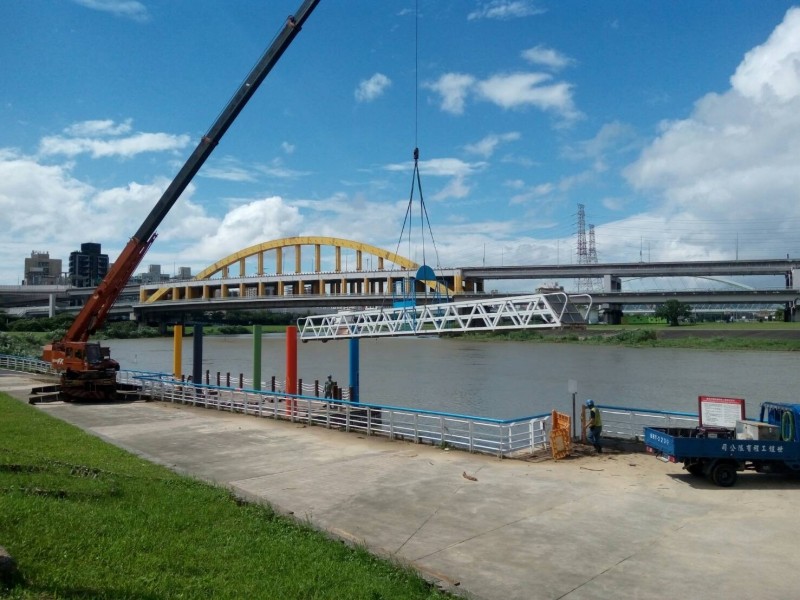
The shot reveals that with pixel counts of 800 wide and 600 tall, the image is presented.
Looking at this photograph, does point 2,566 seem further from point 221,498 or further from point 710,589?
point 710,589

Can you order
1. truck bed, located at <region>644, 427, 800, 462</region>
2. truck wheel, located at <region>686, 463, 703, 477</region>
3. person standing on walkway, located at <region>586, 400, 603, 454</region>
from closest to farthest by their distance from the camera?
truck bed, located at <region>644, 427, 800, 462</region>, truck wheel, located at <region>686, 463, 703, 477</region>, person standing on walkway, located at <region>586, 400, 603, 454</region>

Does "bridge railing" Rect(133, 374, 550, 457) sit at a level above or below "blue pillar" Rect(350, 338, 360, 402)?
below

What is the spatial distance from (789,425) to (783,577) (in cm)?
648

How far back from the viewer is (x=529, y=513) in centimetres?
1095

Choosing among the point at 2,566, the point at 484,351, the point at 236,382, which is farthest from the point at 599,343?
the point at 2,566

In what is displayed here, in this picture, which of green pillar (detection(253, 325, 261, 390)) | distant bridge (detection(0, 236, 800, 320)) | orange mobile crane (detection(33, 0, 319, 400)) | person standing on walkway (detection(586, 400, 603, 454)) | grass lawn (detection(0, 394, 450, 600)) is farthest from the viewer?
distant bridge (detection(0, 236, 800, 320))

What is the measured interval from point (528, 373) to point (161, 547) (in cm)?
4393

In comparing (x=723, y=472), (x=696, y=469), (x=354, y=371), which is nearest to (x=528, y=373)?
(x=354, y=371)

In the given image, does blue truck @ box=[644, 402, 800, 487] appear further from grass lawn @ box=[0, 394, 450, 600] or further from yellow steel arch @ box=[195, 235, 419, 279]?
yellow steel arch @ box=[195, 235, 419, 279]

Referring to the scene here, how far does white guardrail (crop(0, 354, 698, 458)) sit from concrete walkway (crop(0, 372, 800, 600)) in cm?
92

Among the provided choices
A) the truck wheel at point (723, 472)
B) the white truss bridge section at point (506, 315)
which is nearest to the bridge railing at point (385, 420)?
the white truss bridge section at point (506, 315)

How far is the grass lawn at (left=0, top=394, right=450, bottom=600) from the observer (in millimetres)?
6398

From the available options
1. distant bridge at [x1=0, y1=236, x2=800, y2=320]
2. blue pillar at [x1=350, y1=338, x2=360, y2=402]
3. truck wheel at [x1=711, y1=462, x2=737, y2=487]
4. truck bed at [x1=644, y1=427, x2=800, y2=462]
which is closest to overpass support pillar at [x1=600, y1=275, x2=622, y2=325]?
distant bridge at [x1=0, y1=236, x2=800, y2=320]

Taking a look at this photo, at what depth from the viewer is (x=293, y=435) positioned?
19312mm
